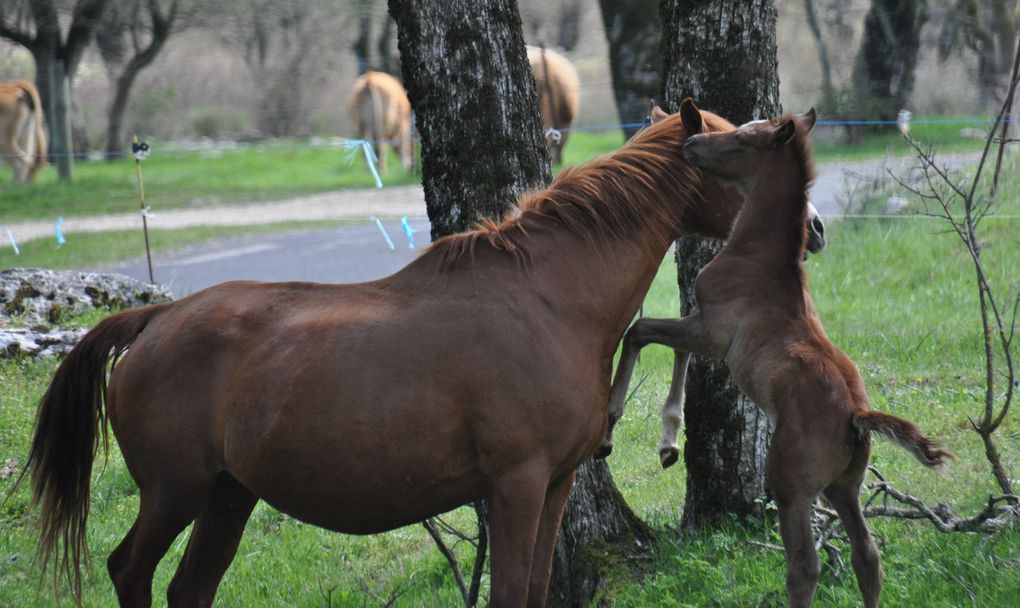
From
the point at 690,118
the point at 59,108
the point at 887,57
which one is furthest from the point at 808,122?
the point at 59,108

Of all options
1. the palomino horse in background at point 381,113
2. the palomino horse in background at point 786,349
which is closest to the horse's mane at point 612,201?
the palomino horse in background at point 786,349

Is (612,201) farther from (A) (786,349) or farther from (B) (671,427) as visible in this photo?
(B) (671,427)

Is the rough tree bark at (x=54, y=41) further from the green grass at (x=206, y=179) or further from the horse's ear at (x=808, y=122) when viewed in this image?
the horse's ear at (x=808, y=122)

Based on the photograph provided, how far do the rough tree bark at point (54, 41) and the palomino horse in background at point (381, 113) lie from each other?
4.61 m

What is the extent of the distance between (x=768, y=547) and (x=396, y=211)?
13052 millimetres

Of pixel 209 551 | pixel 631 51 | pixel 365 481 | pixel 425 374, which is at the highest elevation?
pixel 631 51

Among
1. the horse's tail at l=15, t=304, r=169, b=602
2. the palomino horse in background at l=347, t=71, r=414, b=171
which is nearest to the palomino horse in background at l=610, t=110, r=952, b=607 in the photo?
the horse's tail at l=15, t=304, r=169, b=602

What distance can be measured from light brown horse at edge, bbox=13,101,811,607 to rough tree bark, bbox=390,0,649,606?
1.98ft

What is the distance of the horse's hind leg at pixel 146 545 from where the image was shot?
12.5ft

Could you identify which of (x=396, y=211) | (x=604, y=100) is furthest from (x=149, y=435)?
(x=604, y=100)

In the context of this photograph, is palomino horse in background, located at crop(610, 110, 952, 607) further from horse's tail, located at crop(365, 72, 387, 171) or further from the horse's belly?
horse's tail, located at crop(365, 72, 387, 171)

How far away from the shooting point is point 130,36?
19328 mm

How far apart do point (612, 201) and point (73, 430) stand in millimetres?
2263

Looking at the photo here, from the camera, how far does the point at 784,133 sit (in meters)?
3.78
